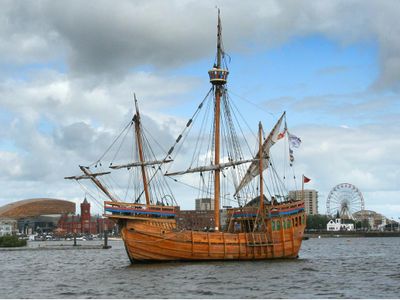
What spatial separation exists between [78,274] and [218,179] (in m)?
19.2

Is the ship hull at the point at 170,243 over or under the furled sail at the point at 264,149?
under

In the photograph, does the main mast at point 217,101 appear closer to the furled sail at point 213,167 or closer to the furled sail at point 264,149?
the furled sail at point 213,167

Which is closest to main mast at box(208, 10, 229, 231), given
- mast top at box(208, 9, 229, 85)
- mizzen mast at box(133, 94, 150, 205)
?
mast top at box(208, 9, 229, 85)

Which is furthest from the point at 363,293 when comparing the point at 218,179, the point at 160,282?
the point at 218,179

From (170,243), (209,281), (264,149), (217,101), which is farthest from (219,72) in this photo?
(209,281)

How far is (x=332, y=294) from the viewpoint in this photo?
44.8 m

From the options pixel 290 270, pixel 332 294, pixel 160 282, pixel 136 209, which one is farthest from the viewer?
pixel 136 209

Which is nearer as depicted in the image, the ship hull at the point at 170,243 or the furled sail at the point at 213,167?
the ship hull at the point at 170,243

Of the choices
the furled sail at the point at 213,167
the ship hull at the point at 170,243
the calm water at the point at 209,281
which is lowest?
the calm water at the point at 209,281

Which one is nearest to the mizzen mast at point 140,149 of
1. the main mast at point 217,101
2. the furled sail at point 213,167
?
the furled sail at point 213,167

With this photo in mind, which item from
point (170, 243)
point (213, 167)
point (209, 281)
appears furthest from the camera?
point (213, 167)

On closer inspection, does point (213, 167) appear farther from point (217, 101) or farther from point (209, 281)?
point (209, 281)

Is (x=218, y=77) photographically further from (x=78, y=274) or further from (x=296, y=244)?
(x=78, y=274)

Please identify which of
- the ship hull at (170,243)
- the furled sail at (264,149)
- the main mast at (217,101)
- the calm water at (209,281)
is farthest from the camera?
the furled sail at (264,149)
